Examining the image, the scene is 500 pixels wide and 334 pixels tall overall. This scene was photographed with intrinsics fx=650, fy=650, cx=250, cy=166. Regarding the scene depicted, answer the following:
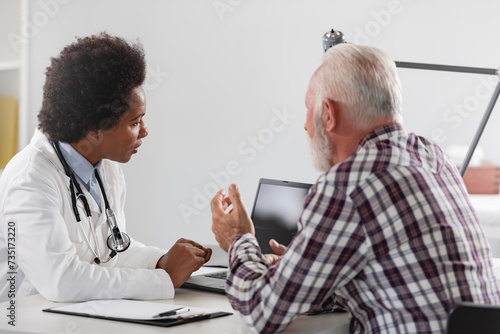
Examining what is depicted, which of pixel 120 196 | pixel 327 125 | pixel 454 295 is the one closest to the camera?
pixel 454 295

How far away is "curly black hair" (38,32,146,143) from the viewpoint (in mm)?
1729

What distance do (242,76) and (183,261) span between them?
1865mm

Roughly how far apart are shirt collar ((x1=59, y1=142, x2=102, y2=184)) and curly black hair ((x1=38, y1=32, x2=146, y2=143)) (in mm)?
25

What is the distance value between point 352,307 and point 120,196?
949 millimetres

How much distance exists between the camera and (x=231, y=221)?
54.2 inches

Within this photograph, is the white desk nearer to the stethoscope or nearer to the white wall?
the stethoscope

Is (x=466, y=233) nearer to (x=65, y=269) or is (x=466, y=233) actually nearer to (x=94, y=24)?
(x=65, y=269)

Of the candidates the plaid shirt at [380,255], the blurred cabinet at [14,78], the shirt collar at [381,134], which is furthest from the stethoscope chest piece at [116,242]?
the blurred cabinet at [14,78]

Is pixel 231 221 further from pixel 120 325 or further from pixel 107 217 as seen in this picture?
pixel 107 217

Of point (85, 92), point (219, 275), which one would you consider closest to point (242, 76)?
point (85, 92)

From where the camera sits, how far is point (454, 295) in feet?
3.68

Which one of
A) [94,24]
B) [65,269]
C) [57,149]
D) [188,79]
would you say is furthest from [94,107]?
[94,24]

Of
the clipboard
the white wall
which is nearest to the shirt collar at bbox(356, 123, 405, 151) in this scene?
the clipboard

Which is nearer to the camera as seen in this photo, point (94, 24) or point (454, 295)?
point (454, 295)
